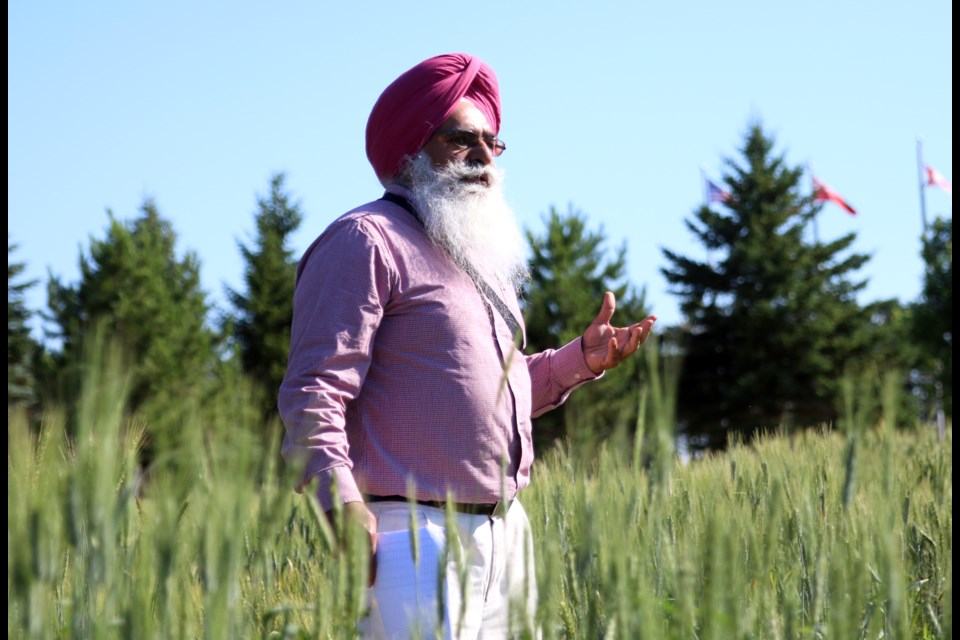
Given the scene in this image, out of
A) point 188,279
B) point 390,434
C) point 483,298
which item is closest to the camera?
point 390,434

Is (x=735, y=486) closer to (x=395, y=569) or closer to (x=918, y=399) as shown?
(x=395, y=569)

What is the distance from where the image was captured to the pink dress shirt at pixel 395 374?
2.40 m

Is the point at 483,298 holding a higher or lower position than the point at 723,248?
lower

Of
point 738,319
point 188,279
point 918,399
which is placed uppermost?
point 188,279

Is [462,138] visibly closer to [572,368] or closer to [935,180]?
[572,368]

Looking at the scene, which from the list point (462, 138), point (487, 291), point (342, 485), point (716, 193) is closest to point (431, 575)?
point (342, 485)

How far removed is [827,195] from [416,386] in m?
40.6

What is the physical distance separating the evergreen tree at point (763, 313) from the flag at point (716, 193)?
68cm

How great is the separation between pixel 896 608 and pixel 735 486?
67.6 inches

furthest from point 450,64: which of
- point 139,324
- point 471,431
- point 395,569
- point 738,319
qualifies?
point 738,319

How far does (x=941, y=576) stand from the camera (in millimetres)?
2820

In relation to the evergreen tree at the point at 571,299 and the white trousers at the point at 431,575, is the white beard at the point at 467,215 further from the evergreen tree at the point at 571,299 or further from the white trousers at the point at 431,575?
the evergreen tree at the point at 571,299

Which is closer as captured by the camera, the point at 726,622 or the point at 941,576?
the point at 726,622

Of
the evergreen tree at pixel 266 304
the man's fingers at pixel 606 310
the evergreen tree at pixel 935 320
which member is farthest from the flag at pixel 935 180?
the man's fingers at pixel 606 310
